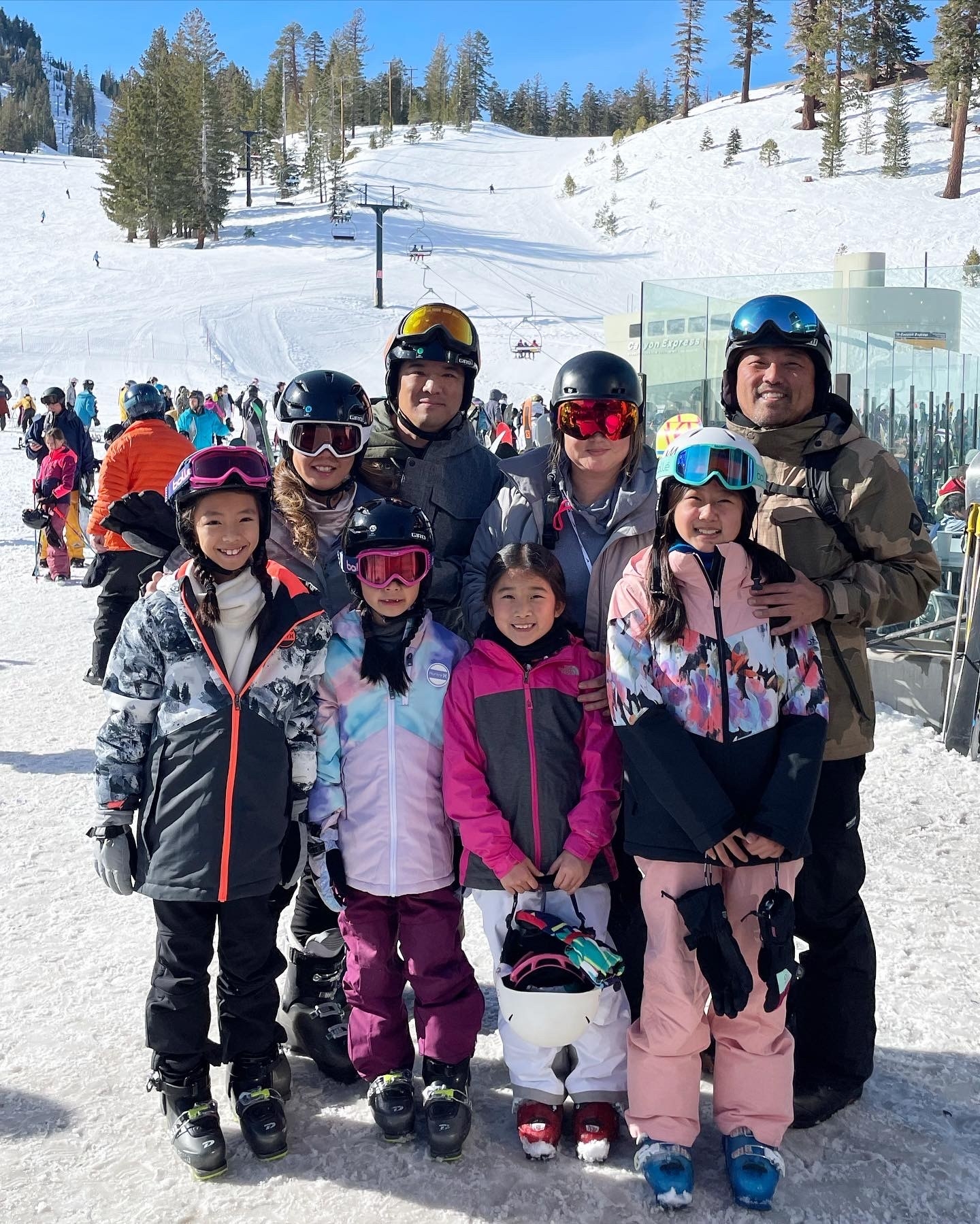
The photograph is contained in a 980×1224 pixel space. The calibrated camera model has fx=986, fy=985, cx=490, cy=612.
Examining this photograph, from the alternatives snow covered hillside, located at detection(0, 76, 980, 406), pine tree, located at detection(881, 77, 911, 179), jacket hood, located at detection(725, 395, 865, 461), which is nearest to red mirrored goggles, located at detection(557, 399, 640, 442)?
jacket hood, located at detection(725, 395, 865, 461)

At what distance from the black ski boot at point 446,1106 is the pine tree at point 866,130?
2971 inches

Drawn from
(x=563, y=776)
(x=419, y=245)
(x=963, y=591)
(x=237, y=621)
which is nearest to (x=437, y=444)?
(x=237, y=621)

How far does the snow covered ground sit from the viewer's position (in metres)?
2.28

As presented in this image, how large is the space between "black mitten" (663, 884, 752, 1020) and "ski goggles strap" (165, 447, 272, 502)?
5.01 feet

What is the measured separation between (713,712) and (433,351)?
152 centimetres

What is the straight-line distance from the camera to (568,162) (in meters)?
87.9

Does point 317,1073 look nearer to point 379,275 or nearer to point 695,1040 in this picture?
point 695,1040

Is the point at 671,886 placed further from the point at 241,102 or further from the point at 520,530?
the point at 241,102

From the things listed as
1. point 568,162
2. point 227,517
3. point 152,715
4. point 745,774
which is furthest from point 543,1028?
point 568,162

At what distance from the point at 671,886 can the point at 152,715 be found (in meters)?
1.37

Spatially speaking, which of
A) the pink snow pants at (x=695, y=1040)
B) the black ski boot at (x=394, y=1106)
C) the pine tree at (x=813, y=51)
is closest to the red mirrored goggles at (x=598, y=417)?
the pink snow pants at (x=695, y=1040)

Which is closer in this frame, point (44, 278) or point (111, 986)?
point (111, 986)

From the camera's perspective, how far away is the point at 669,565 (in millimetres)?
2449

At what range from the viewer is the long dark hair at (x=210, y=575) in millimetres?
2504
